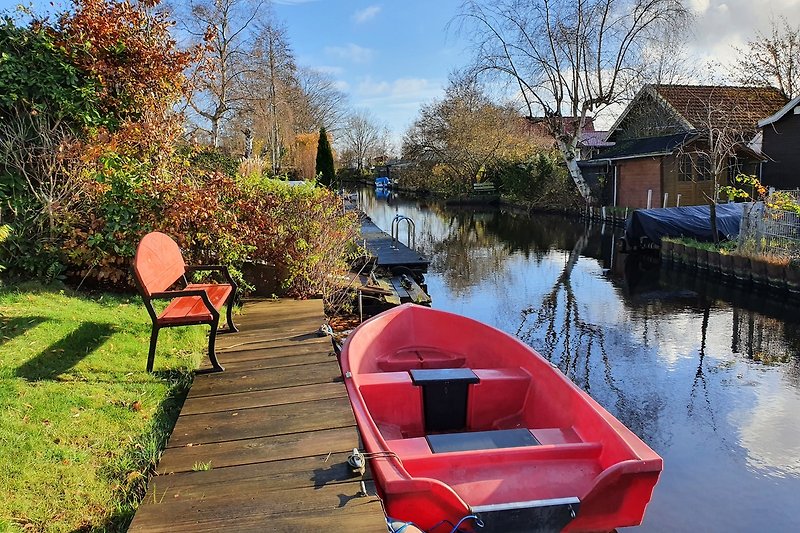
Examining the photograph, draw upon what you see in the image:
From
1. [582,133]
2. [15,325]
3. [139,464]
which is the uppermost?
[582,133]

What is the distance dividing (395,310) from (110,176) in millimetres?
3433

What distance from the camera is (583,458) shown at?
388cm

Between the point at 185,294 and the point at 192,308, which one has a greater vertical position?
the point at 185,294

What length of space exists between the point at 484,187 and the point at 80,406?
38.3 m

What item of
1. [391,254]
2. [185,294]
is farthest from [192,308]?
[391,254]

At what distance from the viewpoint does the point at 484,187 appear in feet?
133

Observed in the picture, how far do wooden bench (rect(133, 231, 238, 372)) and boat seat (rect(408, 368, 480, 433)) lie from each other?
1661mm

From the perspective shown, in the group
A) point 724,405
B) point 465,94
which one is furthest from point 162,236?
point 465,94

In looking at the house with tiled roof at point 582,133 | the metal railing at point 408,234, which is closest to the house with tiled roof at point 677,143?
the house with tiled roof at point 582,133

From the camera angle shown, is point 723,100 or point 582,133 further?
point 582,133

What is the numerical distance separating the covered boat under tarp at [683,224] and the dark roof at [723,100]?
34.7 feet

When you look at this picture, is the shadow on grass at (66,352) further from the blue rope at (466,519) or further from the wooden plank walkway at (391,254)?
the wooden plank walkway at (391,254)

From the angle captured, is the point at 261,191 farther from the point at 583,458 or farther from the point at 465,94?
the point at 465,94

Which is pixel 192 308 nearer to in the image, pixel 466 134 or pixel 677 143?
pixel 677 143
